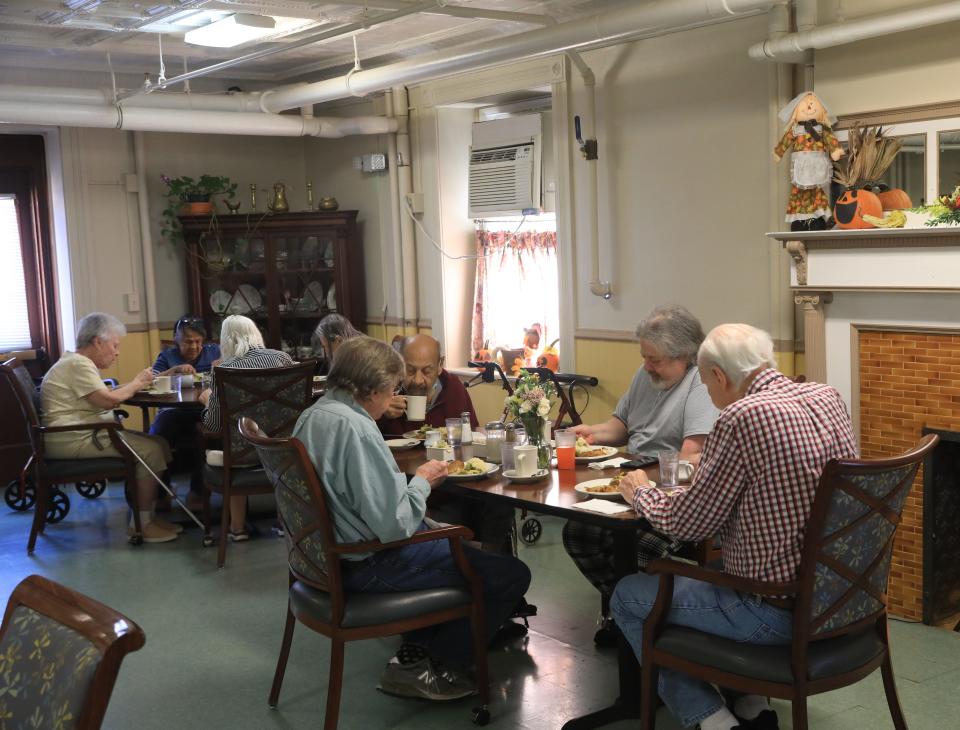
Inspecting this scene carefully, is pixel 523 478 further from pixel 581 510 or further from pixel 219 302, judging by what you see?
pixel 219 302

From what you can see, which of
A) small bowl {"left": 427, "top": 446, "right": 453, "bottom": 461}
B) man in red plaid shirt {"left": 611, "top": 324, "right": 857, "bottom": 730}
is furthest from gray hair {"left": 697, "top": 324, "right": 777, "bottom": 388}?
small bowl {"left": 427, "top": 446, "right": 453, "bottom": 461}

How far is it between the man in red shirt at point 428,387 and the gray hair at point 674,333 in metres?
1.00

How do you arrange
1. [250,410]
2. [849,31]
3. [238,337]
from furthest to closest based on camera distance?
[238,337]
[250,410]
[849,31]

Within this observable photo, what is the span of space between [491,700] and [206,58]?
494 centimetres

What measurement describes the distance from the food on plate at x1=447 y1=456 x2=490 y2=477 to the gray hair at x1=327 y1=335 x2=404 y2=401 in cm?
44

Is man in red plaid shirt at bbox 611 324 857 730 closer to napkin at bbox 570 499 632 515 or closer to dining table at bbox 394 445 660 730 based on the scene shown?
napkin at bbox 570 499 632 515

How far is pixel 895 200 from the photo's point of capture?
411 centimetres

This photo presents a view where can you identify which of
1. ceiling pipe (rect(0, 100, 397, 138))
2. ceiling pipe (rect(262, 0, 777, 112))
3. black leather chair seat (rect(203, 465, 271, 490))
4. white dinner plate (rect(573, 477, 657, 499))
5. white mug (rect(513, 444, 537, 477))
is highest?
ceiling pipe (rect(262, 0, 777, 112))

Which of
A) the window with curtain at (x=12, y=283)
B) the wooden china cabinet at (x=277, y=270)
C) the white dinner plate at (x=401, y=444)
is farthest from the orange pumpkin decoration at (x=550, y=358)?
the window with curtain at (x=12, y=283)

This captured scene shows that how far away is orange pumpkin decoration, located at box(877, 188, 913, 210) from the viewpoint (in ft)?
13.5

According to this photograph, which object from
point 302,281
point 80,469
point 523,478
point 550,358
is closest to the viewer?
point 523,478

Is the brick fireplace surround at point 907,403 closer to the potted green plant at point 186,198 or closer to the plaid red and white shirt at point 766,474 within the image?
the plaid red and white shirt at point 766,474

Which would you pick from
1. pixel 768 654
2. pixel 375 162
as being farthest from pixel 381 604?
pixel 375 162

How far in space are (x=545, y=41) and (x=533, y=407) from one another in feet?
7.29
